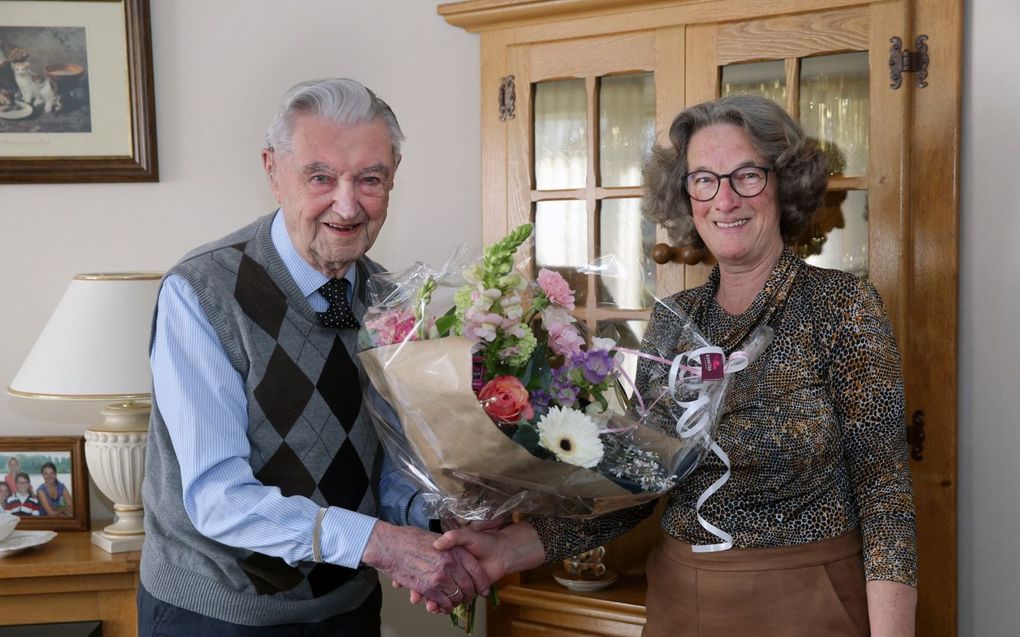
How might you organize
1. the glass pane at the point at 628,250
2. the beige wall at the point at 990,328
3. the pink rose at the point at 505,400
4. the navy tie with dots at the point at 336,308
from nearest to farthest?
the pink rose at the point at 505,400
the navy tie with dots at the point at 336,308
the beige wall at the point at 990,328
the glass pane at the point at 628,250

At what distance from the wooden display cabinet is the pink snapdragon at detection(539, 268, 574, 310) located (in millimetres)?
597

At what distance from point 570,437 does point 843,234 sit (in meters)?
1.32

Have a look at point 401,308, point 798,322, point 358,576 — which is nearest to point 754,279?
point 798,322

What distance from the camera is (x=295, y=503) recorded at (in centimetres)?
152

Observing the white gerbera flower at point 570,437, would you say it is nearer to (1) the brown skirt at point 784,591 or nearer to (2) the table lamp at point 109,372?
(1) the brown skirt at point 784,591

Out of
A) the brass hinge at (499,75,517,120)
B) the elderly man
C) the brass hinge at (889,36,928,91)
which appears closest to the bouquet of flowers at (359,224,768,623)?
the elderly man

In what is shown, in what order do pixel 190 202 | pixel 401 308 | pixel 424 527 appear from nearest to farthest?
pixel 401 308 < pixel 424 527 < pixel 190 202

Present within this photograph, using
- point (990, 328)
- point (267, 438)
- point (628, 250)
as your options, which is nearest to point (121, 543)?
point (267, 438)

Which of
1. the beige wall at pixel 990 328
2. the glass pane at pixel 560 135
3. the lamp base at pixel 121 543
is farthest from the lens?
the glass pane at pixel 560 135

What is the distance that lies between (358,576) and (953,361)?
1.44 meters

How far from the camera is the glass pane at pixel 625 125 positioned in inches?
102

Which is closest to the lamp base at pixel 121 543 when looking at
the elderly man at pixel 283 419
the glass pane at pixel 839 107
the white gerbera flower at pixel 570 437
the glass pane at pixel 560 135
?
the elderly man at pixel 283 419

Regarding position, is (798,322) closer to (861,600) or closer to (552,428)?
(861,600)

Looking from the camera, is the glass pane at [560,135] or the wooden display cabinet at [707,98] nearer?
the wooden display cabinet at [707,98]
